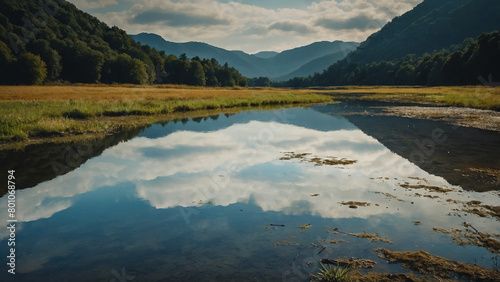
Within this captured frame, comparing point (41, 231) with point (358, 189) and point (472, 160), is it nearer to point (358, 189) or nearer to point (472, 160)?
point (358, 189)

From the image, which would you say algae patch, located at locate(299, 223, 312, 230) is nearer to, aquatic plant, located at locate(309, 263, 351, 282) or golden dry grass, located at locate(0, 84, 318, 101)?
aquatic plant, located at locate(309, 263, 351, 282)

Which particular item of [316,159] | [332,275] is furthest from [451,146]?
[332,275]

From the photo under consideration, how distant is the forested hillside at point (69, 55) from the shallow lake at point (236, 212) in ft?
274

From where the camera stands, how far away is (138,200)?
10.2 m

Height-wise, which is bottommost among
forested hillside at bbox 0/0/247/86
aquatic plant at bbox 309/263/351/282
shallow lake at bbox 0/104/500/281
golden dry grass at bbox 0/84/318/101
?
shallow lake at bbox 0/104/500/281

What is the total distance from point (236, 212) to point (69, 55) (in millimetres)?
117334

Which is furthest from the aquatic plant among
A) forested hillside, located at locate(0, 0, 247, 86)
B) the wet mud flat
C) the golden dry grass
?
forested hillside, located at locate(0, 0, 247, 86)

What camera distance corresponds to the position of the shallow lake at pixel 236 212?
628 centimetres

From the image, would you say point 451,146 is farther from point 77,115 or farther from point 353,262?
point 77,115

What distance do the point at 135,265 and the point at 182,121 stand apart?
87.8 ft

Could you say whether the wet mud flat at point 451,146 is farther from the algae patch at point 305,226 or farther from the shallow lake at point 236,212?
the algae patch at point 305,226

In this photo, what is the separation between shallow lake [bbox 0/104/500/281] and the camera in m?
6.28

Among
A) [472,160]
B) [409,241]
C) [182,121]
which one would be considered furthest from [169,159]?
[182,121]

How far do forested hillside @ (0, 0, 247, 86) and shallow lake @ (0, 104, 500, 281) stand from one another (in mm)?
83613
